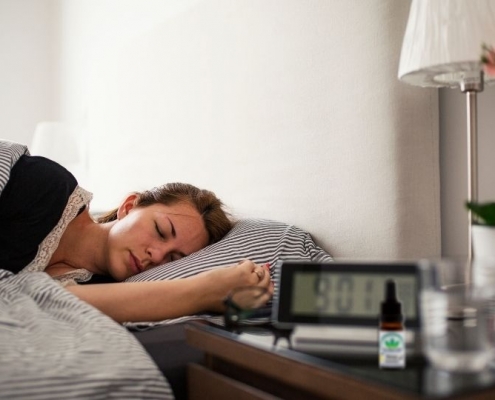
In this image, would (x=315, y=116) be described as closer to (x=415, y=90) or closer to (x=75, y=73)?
(x=415, y=90)

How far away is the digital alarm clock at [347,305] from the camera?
803 mm

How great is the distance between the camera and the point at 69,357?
0.89m

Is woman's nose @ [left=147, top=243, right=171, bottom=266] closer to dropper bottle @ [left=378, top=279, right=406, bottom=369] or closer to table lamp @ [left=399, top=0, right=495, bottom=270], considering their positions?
table lamp @ [left=399, top=0, right=495, bottom=270]

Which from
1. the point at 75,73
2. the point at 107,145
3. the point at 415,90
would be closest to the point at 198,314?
the point at 415,90

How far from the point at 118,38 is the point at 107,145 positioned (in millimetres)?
635

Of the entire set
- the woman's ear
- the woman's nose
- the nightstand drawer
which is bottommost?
the nightstand drawer

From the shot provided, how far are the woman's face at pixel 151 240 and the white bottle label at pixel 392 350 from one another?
0.94 metres

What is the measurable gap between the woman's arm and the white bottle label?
1.75ft

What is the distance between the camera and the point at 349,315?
812 millimetres

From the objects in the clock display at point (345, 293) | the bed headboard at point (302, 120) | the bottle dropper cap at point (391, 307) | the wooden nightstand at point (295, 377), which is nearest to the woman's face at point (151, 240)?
the bed headboard at point (302, 120)

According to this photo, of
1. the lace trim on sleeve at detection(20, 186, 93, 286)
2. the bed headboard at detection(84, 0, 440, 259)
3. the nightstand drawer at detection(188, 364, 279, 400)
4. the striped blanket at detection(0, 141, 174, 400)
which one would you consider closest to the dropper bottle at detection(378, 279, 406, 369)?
the nightstand drawer at detection(188, 364, 279, 400)

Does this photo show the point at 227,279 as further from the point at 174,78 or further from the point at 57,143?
the point at 57,143

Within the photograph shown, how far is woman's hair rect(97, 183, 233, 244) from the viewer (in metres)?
1.69

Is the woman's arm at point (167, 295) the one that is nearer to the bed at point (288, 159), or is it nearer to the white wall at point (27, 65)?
the bed at point (288, 159)
